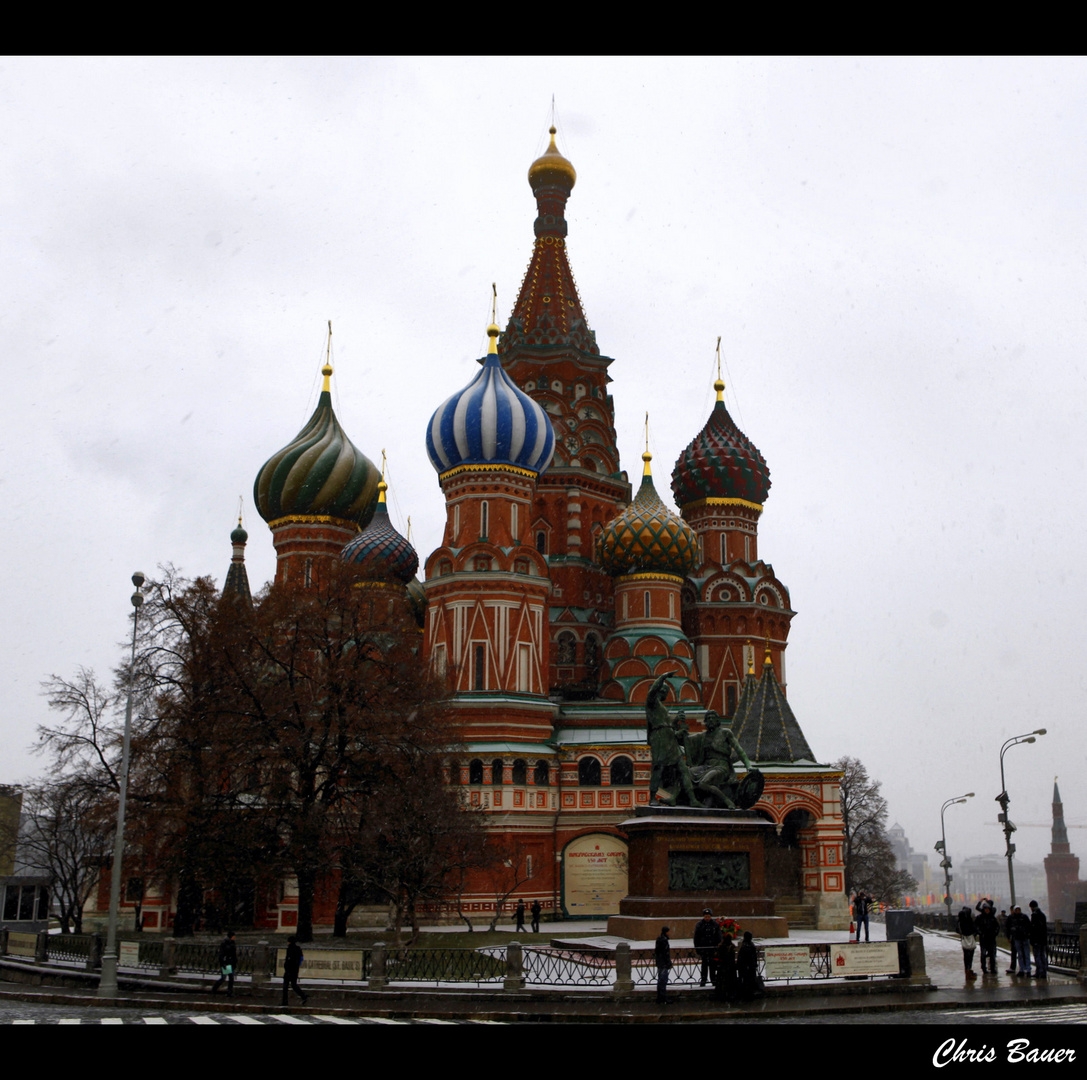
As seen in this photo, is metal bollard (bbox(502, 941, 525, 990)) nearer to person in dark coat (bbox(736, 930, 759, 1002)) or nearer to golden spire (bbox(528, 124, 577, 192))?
person in dark coat (bbox(736, 930, 759, 1002))

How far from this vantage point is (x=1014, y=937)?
22391 mm

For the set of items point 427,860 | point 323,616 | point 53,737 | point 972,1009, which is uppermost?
point 323,616

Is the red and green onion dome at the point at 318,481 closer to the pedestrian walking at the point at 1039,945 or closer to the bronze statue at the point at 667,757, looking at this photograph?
the bronze statue at the point at 667,757

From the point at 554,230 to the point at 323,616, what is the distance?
34.0 meters

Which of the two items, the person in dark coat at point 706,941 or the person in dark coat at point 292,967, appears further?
the person in dark coat at point 292,967

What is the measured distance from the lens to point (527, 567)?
152 ft

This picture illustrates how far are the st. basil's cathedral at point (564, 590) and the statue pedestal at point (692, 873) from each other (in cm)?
1208

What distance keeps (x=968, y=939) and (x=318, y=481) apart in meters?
38.0

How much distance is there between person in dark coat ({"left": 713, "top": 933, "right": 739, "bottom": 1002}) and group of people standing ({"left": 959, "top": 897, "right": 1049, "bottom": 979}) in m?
5.72

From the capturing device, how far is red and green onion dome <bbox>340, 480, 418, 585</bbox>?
5175 centimetres

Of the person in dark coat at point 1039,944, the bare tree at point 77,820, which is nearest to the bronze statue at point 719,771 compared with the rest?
the person in dark coat at point 1039,944

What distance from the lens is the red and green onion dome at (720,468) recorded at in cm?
5772
